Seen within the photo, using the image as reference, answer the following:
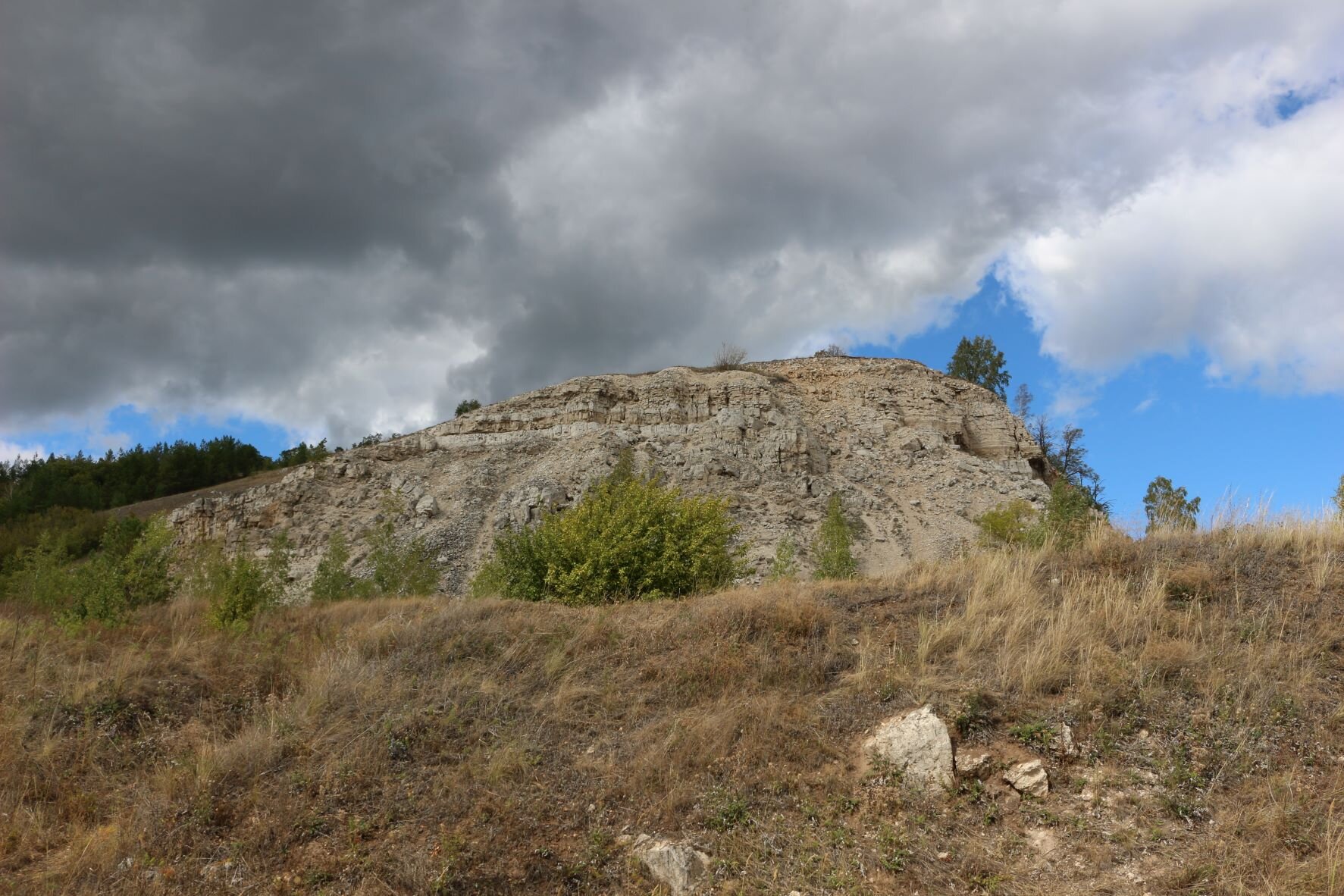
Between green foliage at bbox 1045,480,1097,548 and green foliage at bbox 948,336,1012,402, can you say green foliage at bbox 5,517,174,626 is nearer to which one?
green foliage at bbox 1045,480,1097,548

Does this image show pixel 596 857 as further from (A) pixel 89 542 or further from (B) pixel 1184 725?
(A) pixel 89 542

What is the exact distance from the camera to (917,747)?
623cm

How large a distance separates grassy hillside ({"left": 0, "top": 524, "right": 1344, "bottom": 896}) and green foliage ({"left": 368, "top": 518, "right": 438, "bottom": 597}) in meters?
11.5

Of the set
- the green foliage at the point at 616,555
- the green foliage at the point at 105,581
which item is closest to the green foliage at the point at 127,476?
the green foliage at the point at 105,581

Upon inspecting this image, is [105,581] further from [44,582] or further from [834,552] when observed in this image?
[834,552]

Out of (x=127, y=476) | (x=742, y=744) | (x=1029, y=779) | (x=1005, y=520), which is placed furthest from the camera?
(x=127, y=476)

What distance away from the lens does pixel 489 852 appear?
5.73 m

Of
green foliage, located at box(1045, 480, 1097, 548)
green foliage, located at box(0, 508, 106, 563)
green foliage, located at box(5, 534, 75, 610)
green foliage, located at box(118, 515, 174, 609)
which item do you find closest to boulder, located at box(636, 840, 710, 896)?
green foliage, located at box(1045, 480, 1097, 548)

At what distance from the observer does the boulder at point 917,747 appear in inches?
236

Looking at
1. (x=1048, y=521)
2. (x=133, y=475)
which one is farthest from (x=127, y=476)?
(x=1048, y=521)

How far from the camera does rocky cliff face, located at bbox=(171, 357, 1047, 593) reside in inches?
1174

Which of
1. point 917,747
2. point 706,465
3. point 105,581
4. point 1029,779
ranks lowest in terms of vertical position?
point 1029,779

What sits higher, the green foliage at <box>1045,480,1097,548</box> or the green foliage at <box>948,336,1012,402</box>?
the green foliage at <box>948,336,1012,402</box>

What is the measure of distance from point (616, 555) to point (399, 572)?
9.67m
